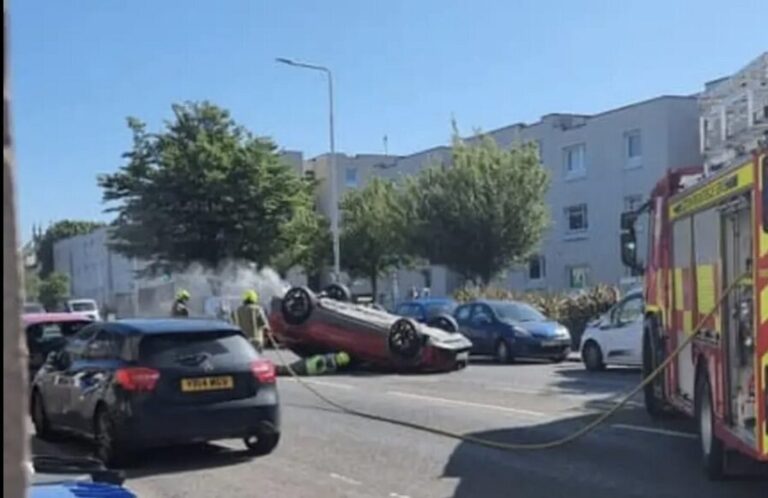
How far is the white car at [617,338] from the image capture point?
76.0 feet

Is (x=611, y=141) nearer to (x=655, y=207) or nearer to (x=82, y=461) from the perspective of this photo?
(x=655, y=207)

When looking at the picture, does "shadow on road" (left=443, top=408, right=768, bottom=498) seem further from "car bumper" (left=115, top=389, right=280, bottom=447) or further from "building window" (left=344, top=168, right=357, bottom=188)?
"building window" (left=344, top=168, right=357, bottom=188)

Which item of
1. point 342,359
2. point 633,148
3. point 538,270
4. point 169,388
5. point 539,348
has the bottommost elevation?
point 539,348

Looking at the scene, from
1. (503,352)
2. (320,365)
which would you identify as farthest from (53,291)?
(320,365)

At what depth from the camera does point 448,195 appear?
44.2 metres

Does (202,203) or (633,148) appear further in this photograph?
(633,148)

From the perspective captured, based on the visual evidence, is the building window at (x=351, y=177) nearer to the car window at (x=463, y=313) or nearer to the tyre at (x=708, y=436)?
the car window at (x=463, y=313)

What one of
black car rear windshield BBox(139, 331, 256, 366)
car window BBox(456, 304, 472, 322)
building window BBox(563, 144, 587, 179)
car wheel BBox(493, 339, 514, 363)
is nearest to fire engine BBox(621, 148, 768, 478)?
black car rear windshield BBox(139, 331, 256, 366)

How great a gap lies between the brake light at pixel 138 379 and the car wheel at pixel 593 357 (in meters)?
14.1

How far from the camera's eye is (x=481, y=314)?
94.5ft

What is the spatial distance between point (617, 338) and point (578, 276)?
30.8m

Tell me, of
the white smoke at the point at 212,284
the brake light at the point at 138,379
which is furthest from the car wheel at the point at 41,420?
the white smoke at the point at 212,284

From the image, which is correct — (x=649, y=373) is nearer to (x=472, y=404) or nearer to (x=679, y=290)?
(x=679, y=290)

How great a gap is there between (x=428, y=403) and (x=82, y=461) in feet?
39.2
